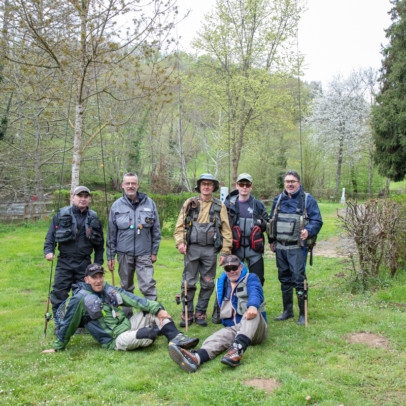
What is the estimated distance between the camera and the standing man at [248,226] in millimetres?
5227

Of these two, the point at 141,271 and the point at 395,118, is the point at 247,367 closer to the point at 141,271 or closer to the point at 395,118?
the point at 141,271

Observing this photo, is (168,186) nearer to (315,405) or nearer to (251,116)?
(251,116)

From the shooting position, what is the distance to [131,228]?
527 cm

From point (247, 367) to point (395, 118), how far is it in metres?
18.8

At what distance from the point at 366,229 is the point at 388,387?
3.39m

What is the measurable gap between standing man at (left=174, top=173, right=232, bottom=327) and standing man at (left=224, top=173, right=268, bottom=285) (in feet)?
0.53

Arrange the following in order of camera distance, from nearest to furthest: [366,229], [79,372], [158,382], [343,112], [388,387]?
[388,387], [158,382], [79,372], [366,229], [343,112]

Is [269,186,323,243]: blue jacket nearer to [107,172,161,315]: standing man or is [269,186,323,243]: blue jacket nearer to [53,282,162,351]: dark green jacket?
[107,172,161,315]: standing man

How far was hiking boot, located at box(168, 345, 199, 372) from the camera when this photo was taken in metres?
3.81

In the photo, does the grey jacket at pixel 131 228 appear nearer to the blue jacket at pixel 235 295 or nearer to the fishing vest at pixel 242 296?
the blue jacket at pixel 235 295

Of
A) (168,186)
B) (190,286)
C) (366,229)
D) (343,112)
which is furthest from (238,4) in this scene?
(343,112)

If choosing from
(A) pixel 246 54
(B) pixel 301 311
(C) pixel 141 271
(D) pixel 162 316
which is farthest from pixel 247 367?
(A) pixel 246 54

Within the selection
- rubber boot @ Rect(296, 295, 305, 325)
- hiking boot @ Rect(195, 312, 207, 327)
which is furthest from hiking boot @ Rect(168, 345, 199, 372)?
rubber boot @ Rect(296, 295, 305, 325)

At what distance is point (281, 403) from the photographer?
316 centimetres
